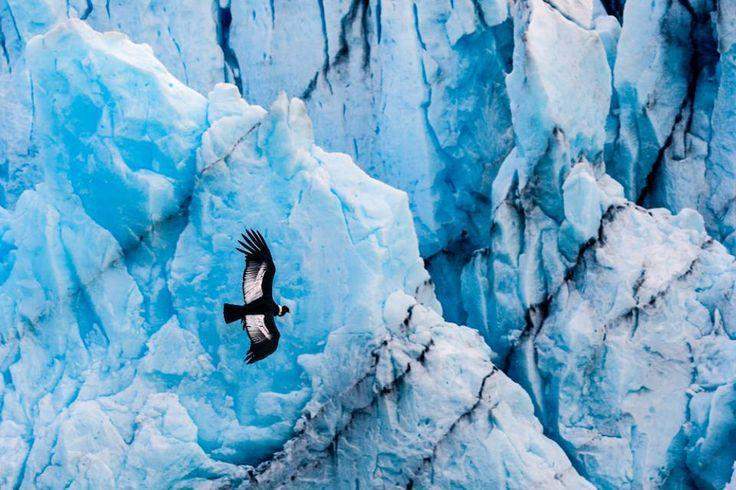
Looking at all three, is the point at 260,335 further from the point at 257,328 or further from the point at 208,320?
the point at 208,320

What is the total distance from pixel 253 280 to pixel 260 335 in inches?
11.0

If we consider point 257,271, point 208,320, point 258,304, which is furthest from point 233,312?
point 208,320

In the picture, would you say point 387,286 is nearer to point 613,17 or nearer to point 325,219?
point 325,219

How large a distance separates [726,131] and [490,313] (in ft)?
6.99

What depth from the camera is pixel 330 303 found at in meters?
5.84

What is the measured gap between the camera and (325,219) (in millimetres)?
5867

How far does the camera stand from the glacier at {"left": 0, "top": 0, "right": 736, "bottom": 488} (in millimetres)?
5762

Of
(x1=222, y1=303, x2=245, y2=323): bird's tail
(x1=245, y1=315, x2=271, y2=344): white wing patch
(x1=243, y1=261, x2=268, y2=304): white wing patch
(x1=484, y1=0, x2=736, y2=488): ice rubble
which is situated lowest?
(x1=484, y1=0, x2=736, y2=488): ice rubble

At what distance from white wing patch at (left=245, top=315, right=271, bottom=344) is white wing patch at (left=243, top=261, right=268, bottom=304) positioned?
90mm

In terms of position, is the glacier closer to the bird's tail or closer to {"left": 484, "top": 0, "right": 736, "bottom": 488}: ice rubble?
{"left": 484, "top": 0, "right": 736, "bottom": 488}: ice rubble

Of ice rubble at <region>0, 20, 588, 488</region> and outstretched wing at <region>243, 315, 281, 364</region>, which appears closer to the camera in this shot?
outstretched wing at <region>243, 315, 281, 364</region>

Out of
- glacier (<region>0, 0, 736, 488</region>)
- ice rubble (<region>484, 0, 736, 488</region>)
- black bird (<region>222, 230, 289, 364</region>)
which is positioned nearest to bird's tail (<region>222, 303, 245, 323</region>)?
black bird (<region>222, 230, 289, 364</region>)

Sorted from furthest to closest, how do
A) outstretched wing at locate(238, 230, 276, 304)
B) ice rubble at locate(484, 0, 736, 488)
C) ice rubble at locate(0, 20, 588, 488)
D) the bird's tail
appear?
ice rubble at locate(484, 0, 736, 488), ice rubble at locate(0, 20, 588, 488), outstretched wing at locate(238, 230, 276, 304), the bird's tail

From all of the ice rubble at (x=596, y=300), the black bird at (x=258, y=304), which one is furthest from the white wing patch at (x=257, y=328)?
the ice rubble at (x=596, y=300)
